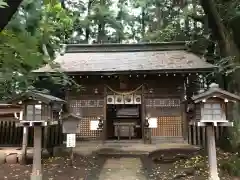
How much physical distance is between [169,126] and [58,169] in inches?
201

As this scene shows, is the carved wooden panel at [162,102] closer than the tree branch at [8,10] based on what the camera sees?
No

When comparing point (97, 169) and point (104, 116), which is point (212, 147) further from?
point (104, 116)

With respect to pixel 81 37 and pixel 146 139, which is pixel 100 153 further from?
pixel 81 37

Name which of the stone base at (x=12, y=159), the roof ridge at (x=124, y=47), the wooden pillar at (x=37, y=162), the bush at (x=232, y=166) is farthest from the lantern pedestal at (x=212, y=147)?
the roof ridge at (x=124, y=47)

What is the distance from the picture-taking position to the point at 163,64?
1214 cm

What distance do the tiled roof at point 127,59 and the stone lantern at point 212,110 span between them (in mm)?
3820

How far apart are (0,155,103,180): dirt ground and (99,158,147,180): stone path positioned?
50 cm

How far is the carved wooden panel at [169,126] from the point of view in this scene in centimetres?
1202

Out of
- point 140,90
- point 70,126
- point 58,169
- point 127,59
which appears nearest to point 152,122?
point 140,90

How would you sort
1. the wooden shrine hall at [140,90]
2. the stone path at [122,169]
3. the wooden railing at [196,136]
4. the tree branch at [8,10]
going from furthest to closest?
the wooden shrine hall at [140,90] < the wooden railing at [196,136] < the stone path at [122,169] < the tree branch at [8,10]

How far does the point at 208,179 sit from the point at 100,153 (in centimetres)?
429

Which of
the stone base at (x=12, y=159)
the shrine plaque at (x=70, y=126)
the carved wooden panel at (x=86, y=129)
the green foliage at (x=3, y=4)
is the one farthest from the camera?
the carved wooden panel at (x=86, y=129)

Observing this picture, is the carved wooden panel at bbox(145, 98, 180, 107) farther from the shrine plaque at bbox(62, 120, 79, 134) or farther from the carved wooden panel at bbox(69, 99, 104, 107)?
the shrine plaque at bbox(62, 120, 79, 134)

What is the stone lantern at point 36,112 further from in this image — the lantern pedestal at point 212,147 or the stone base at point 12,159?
the lantern pedestal at point 212,147
